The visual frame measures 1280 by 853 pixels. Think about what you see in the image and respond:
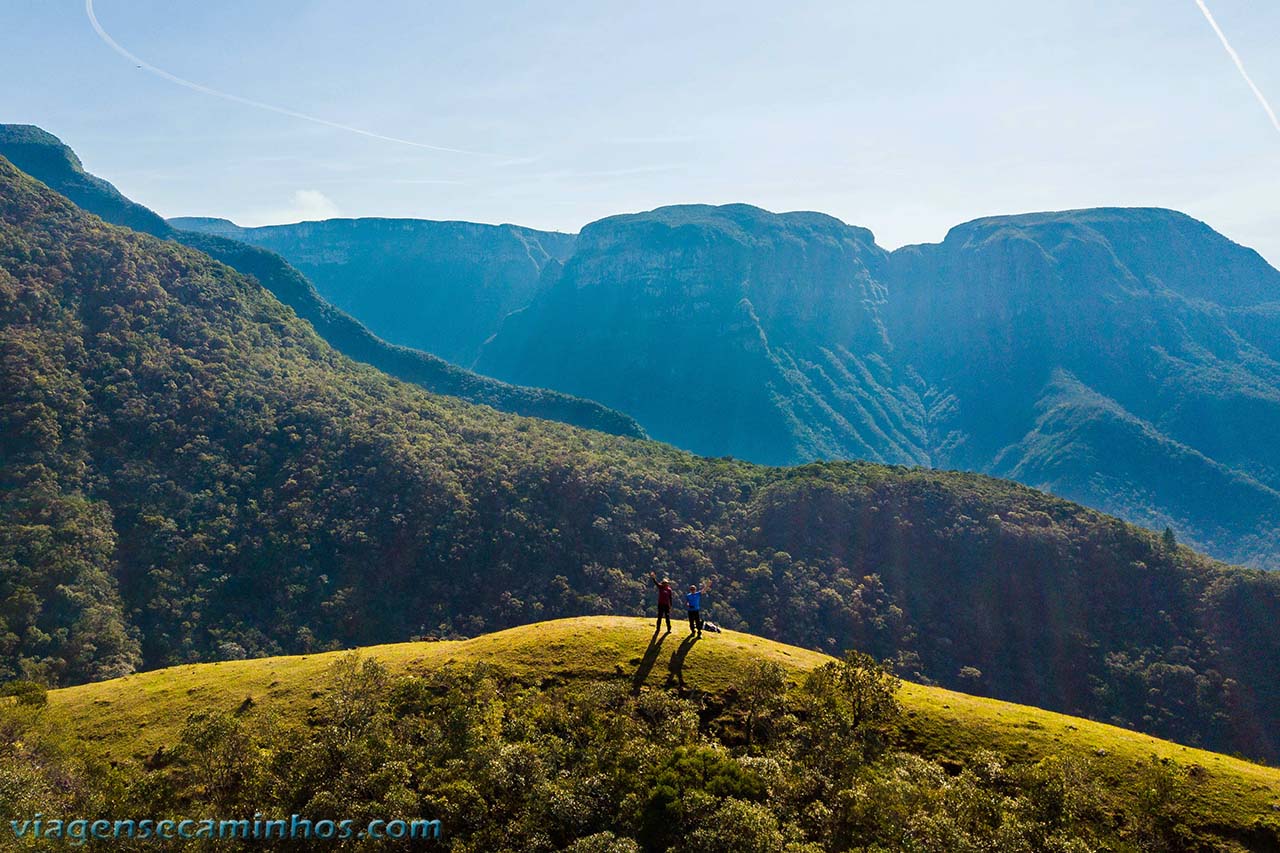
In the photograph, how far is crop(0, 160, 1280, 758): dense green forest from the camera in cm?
9462

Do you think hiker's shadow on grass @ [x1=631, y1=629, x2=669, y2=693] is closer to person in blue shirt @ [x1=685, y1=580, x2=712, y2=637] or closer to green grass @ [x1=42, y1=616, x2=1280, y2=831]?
green grass @ [x1=42, y1=616, x2=1280, y2=831]

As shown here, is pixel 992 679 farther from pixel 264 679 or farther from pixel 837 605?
pixel 264 679

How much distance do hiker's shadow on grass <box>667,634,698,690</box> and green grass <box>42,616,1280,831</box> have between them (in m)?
0.07

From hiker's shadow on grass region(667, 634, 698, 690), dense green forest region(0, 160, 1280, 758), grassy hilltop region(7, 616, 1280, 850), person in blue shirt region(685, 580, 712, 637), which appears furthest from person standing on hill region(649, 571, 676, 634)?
dense green forest region(0, 160, 1280, 758)

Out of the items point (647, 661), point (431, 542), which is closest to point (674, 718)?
point (647, 661)

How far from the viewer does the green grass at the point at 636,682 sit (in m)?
29.0

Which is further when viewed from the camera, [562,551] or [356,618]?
[562,551]

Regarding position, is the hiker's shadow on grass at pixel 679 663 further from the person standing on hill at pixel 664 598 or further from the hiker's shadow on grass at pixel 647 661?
the person standing on hill at pixel 664 598

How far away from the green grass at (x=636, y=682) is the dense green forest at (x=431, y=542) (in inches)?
2331

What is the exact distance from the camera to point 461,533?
4712 inches

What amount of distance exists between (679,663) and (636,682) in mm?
2903

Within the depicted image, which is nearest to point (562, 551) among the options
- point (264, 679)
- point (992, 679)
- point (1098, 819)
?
point (992, 679)

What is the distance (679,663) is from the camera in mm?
37188

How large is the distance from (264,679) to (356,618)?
2784 inches
